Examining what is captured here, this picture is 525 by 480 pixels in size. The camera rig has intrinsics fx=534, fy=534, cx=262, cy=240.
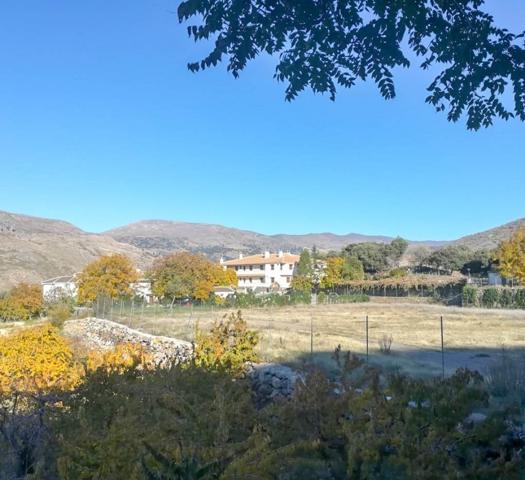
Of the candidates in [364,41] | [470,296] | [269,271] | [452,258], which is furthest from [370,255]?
[364,41]

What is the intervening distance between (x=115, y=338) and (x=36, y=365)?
1411 cm

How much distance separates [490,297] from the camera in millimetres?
43125

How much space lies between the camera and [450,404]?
360cm

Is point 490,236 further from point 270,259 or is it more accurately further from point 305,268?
point 305,268

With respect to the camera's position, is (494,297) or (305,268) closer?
(494,297)

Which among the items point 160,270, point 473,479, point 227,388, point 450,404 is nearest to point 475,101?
point 450,404

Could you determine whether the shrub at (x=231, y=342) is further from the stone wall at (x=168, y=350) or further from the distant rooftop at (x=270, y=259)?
the distant rooftop at (x=270, y=259)

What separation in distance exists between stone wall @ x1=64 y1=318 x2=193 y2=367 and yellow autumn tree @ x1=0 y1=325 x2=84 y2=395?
14.7 ft

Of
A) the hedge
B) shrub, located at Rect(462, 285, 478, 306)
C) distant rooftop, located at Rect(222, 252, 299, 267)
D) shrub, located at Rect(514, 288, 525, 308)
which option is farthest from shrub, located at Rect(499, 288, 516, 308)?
distant rooftop, located at Rect(222, 252, 299, 267)

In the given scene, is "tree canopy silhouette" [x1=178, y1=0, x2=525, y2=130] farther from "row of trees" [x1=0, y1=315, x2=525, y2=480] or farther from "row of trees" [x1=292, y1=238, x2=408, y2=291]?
"row of trees" [x1=292, y1=238, x2=408, y2=291]

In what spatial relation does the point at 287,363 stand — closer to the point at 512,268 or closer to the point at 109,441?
the point at 109,441

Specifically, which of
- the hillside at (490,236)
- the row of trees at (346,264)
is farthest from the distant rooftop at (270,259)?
the hillside at (490,236)

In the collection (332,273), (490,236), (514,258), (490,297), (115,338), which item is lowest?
(115,338)

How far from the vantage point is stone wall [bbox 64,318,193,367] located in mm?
14992
